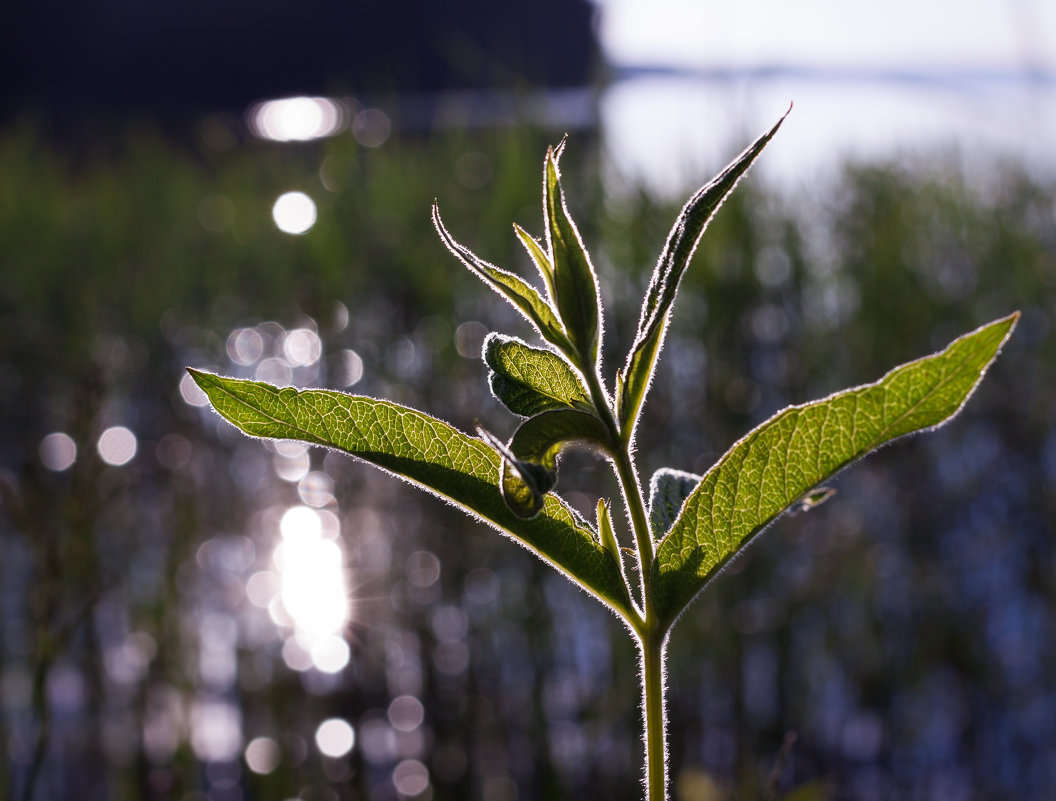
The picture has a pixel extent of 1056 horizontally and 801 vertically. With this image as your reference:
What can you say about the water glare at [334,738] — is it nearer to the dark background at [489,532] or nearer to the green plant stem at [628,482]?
the dark background at [489,532]

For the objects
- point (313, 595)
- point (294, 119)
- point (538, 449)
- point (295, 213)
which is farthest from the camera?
point (294, 119)

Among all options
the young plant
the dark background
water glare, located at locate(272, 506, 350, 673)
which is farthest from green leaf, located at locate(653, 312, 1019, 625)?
water glare, located at locate(272, 506, 350, 673)

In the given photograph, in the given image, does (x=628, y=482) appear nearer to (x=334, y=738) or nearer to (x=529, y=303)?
(x=529, y=303)

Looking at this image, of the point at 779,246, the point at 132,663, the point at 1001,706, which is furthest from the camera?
the point at 132,663

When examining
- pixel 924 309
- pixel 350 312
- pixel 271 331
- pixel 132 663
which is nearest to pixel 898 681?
pixel 924 309

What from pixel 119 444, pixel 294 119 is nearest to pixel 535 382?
pixel 119 444

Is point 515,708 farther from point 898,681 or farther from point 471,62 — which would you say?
point 471,62

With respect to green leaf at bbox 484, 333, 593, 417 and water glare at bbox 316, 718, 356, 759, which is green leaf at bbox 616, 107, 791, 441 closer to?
green leaf at bbox 484, 333, 593, 417
